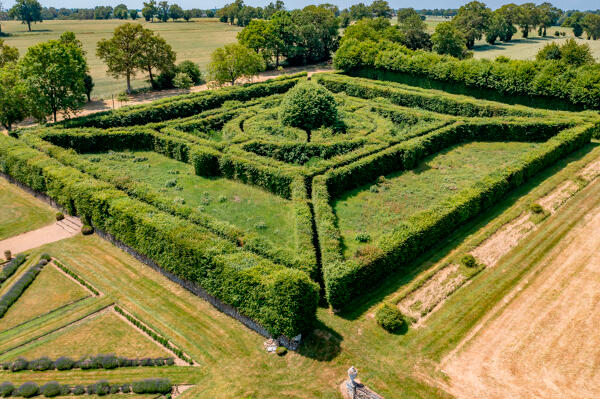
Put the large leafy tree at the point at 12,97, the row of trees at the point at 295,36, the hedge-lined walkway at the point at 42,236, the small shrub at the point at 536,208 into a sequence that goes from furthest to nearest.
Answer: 1. the row of trees at the point at 295,36
2. the large leafy tree at the point at 12,97
3. the small shrub at the point at 536,208
4. the hedge-lined walkway at the point at 42,236

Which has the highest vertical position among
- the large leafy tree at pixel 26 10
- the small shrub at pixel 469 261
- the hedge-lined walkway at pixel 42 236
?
the large leafy tree at pixel 26 10

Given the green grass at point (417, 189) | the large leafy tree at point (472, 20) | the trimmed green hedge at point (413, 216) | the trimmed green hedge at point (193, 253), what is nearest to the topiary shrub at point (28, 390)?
the trimmed green hedge at point (193, 253)

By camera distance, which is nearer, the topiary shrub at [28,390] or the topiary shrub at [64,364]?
the topiary shrub at [28,390]

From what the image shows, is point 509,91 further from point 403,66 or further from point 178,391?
point 178,391

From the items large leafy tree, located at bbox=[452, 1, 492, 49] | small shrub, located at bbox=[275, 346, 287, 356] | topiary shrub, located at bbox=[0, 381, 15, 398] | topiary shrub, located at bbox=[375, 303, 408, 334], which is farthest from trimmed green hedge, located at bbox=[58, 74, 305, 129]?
large leafy tree, located at bbox=[452, 1, 492, 49]

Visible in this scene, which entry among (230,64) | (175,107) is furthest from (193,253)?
(230,64)

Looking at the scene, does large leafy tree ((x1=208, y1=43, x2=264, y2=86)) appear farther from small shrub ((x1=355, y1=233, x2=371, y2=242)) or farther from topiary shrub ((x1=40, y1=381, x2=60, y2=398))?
topiary shrub ((x1=40, y1=381, x2=60, y2=398))

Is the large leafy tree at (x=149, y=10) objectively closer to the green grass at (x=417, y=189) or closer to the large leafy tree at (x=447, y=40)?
the large leafy tree at (x=447, y=40)
